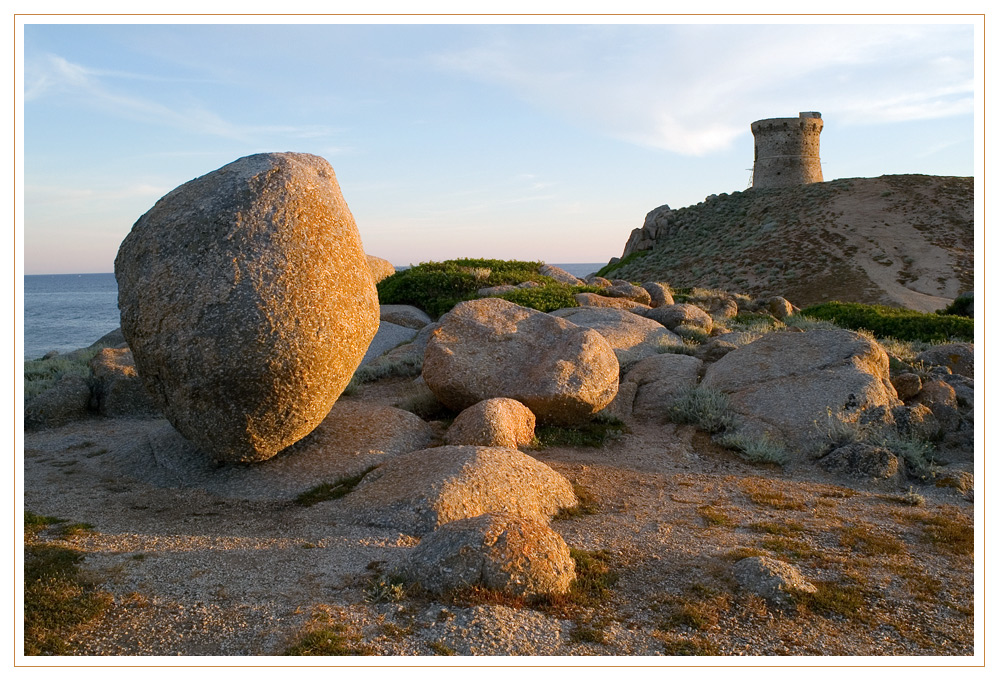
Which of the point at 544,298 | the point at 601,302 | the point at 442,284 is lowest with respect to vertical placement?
the point at 601,302

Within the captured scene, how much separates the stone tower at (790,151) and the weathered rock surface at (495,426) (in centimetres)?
4771

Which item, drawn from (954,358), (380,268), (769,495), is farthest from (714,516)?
(380,268)

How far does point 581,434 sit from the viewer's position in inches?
Result: 380

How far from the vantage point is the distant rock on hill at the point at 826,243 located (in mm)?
34156

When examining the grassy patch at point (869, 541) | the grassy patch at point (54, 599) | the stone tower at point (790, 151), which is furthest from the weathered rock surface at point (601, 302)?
the stone tower at point (790, 151)

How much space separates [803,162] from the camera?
50844 mm

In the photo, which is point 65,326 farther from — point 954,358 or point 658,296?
point 954,358

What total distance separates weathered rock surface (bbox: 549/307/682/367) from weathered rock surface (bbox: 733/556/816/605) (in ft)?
22.9

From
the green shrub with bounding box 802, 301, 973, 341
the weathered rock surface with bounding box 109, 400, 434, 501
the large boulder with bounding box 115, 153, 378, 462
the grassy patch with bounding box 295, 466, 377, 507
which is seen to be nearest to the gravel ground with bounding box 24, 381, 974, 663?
the weathered rock surface with bounding box 109, 400, 434, 501

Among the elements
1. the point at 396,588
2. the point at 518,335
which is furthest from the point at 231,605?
the point at 518,335

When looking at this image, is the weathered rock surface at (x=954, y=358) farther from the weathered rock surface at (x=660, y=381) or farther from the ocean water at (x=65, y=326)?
the ocean water at (x=65, y=326)

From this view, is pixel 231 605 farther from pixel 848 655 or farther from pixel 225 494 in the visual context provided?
pixel 848 655

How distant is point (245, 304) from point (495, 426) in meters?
3.27

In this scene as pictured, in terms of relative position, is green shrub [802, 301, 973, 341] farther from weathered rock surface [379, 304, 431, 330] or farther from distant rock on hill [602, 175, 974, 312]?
distant rock on hill [602, 175, 974, 312]
